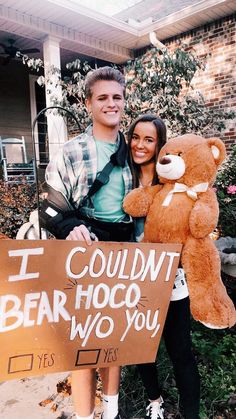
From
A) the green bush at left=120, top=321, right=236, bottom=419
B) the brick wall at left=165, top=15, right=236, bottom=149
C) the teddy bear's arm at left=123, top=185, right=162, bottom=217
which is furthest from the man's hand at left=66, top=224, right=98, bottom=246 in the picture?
the brick wall at left=165, top=15, right=236, bottom=149

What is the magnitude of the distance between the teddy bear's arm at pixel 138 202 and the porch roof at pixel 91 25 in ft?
17.1

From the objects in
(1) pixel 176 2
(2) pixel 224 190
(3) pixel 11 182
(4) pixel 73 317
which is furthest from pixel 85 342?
(1) pixel 176 2

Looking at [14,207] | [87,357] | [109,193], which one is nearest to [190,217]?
[109,193]

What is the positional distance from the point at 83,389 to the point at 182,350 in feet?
1.52

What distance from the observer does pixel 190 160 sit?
1459mm

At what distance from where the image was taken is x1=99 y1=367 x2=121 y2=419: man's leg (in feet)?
5.40

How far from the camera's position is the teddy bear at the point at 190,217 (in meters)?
1.44

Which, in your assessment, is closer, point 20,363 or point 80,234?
point 20,363

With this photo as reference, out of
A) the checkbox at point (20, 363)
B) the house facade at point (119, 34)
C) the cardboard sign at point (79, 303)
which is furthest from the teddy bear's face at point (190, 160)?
the house facade at point (119, 34)

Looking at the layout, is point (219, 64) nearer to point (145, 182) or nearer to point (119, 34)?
→ point (119, 34)

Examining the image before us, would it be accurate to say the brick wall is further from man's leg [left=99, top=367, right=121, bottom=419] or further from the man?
man's leg [left=99, top=367, right=121, bottom=419]

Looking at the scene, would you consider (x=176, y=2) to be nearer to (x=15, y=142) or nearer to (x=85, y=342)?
(x=15, y=142)

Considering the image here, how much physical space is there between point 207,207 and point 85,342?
0.69m

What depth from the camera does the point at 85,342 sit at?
1.30m
